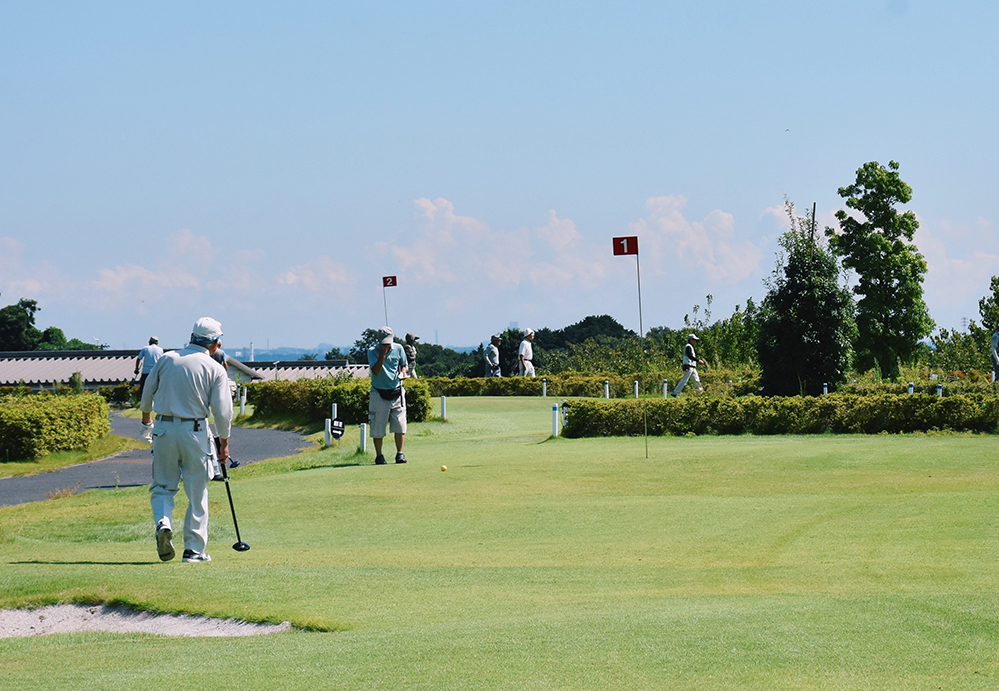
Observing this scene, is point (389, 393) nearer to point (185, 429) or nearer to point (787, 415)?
point (185, 429)

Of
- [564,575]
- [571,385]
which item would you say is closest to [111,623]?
[564,575]

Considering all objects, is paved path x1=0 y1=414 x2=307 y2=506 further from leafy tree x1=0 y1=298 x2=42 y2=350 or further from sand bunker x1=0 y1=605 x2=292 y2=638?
leafy tree x1=0 y1=298 x2=42 y2=350

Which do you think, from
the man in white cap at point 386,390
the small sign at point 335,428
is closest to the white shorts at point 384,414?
the man in white cap at point 386,390

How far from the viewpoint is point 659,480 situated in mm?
15914

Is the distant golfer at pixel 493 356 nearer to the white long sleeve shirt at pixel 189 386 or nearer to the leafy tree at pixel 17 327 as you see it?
the white long sleeve shirt at pixel 189 386

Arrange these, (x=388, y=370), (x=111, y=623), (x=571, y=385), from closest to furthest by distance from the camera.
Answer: (x=111, y=623)
(x=388, y=370)
(x=571, y=385)

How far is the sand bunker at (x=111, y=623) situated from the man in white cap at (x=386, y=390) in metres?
9.80

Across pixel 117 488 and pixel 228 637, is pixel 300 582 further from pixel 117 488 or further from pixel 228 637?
pixel 117 488

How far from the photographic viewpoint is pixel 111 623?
817cm

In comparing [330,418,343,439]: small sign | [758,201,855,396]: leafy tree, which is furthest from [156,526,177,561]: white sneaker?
[758,201,855,396]: leafy tree

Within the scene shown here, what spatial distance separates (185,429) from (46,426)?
15944 mm

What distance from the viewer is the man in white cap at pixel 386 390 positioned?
18.1 meters

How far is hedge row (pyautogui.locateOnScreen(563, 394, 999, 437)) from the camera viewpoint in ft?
71.6

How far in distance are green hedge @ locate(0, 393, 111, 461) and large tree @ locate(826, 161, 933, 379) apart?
35.2 m
